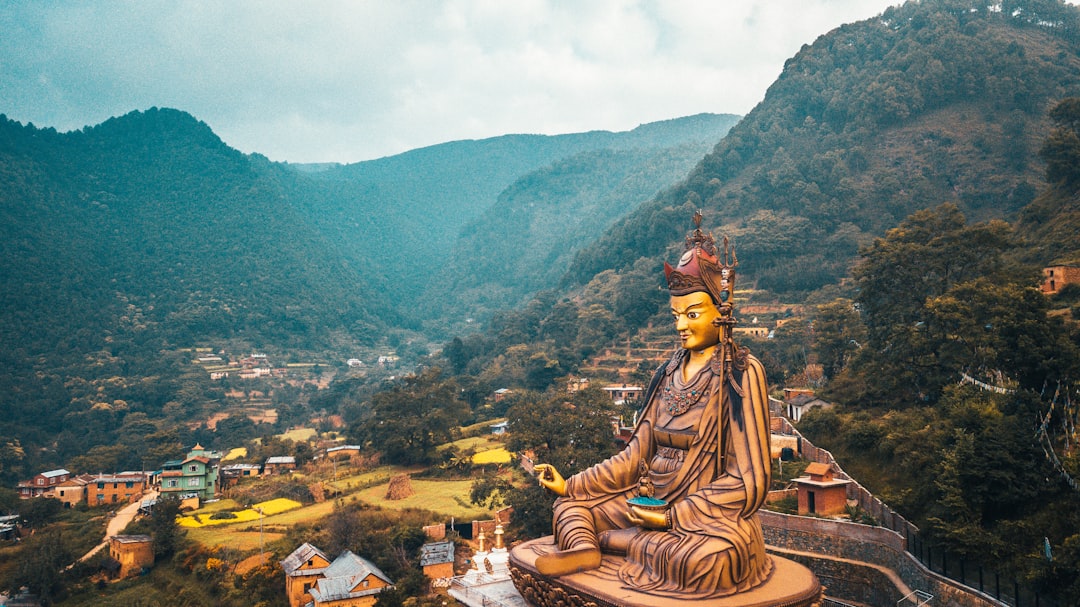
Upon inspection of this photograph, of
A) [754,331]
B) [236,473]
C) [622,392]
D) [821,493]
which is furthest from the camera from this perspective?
[754,331]

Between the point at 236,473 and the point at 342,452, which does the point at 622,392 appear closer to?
the point at 342,452

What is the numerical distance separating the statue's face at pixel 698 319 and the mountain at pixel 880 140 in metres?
32.9

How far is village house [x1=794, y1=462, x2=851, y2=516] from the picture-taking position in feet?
48.2

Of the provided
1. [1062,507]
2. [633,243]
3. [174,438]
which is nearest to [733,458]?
[1062,507]

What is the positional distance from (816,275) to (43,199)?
63.1m

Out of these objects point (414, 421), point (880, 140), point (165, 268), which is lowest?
point (414, 421)

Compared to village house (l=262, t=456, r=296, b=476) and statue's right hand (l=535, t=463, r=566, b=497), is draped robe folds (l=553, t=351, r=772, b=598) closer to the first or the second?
statue's right hand (l=535, t=463, r=566, b=497)

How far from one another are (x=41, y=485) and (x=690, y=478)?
28.9m

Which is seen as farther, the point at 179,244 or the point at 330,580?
the point at 179,244

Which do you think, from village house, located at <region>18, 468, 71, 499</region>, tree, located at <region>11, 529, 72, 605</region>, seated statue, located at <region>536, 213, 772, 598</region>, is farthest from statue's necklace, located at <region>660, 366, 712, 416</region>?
village house, located at <region>18, 468, 71, 499</region>

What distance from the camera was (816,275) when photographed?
40500 mm

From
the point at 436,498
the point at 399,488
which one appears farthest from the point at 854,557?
the point at 399,488

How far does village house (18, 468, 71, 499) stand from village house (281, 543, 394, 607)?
50.8 feet

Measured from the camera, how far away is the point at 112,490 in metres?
29.0
